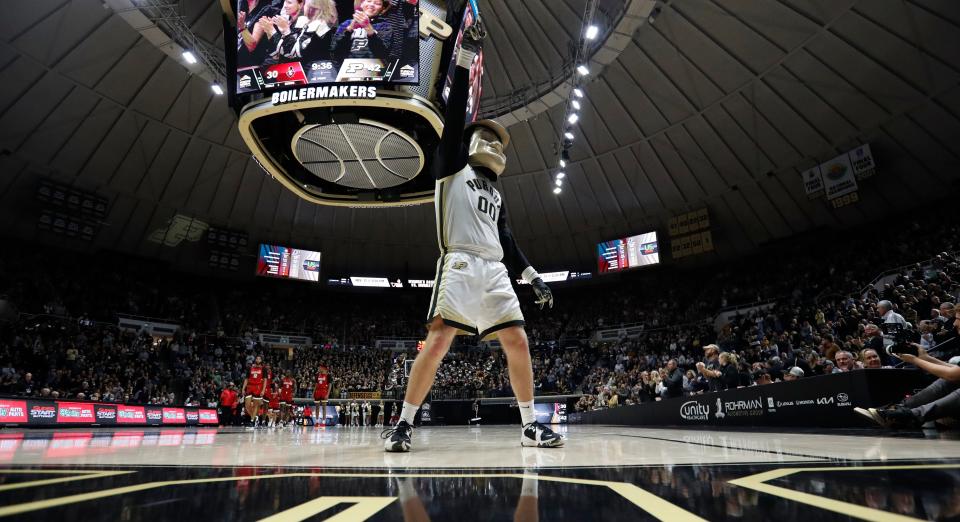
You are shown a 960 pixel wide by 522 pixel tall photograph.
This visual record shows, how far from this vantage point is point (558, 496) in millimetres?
1110

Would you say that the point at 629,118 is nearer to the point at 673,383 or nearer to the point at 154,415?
the point at 673,383

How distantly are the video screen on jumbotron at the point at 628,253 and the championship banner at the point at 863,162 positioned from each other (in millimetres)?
7714

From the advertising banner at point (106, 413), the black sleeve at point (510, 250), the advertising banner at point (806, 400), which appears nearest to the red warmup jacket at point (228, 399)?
the advertising banner at point (106, 413)

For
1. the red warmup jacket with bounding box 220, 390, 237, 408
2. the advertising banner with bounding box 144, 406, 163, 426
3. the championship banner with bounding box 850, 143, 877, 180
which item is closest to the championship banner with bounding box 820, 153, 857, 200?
the championship banner with bounding box 850, 143, 877, 180

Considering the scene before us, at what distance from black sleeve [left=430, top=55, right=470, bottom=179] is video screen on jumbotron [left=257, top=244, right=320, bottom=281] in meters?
22.9

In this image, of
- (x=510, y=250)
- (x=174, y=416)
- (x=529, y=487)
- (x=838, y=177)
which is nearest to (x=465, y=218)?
(x=510, y=250)

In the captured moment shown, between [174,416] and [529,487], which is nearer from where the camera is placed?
[529,487]

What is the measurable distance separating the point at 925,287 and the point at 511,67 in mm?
12293

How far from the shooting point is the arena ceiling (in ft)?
45.4

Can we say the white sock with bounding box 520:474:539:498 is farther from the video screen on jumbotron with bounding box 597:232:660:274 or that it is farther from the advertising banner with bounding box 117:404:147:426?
the video screen on jumbotron with bounding box 597:232:660:274

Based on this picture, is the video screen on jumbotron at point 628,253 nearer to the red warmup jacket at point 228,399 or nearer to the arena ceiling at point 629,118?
the arena ceiling at point 629,118

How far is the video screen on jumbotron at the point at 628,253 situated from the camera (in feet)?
74.3

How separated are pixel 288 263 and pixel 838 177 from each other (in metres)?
22.8

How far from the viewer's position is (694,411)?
7141 mm
